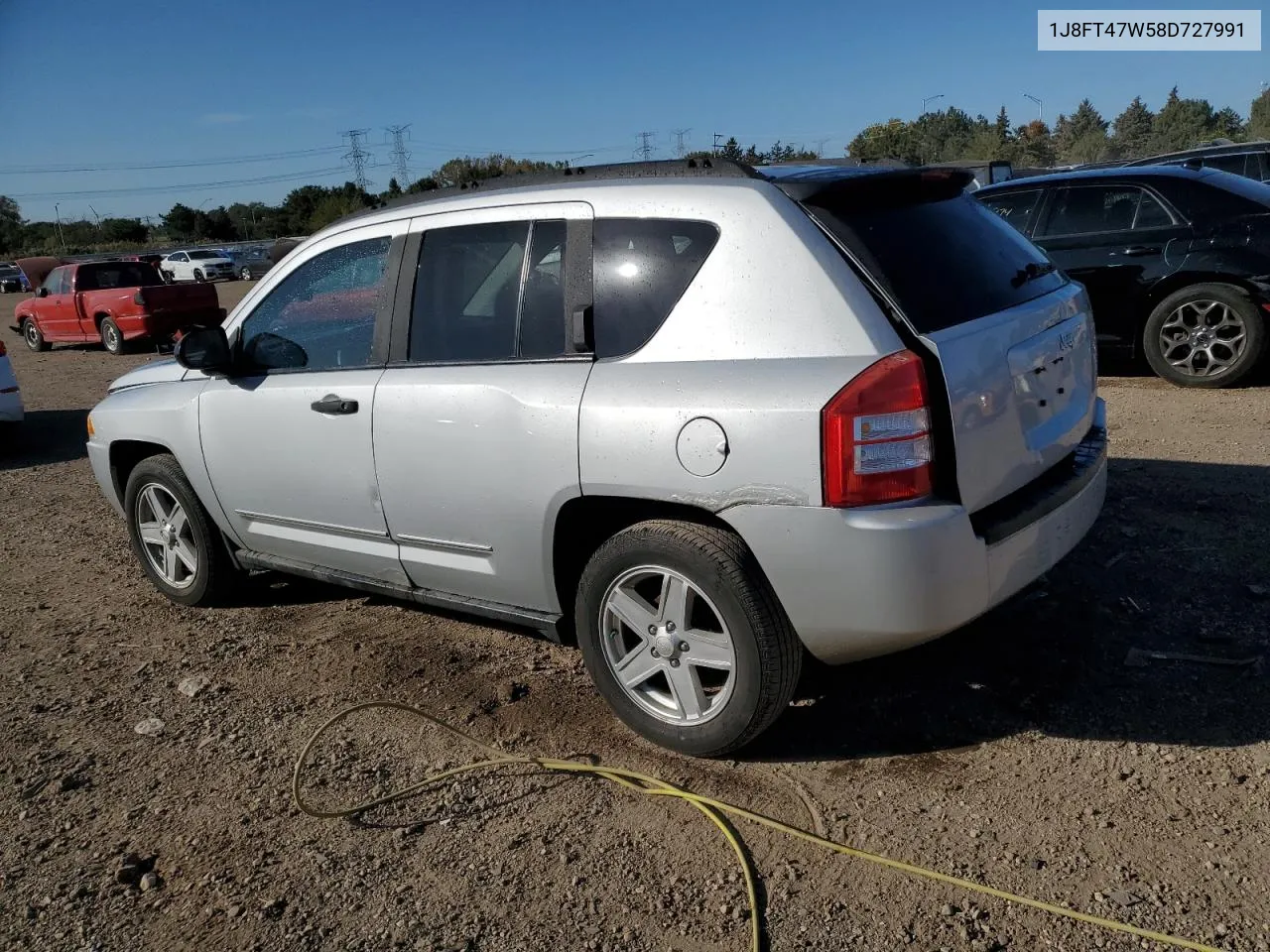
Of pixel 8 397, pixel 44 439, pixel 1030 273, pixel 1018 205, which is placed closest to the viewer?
→ pixel 1030 273

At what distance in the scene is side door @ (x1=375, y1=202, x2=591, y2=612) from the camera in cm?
337

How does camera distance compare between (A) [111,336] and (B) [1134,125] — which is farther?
(B) [1134,125]

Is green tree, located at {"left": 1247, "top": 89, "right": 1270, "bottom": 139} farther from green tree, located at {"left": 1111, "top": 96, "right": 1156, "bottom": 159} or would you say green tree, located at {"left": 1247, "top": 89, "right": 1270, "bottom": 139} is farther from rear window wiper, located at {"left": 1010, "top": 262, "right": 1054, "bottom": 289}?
rear window wiper, located at {"left": 1010, "top": 262, "right": 1054, "bottom": 289}

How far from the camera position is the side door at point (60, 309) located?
19.1 metres

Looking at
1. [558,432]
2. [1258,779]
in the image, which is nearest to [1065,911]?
[1258,779]

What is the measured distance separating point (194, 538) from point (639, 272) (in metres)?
2.80

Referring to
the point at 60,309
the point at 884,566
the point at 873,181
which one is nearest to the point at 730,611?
the point at 884,566

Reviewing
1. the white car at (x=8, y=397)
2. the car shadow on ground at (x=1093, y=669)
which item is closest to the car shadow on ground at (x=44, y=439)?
the white car at (x=8, y=397)

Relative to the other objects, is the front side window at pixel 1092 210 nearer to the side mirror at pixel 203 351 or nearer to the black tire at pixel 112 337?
the side mirror at pixel 203 351

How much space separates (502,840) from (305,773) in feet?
2.77

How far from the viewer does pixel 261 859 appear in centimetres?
297

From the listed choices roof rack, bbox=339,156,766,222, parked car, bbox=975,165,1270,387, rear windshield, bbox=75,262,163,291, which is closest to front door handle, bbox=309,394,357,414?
roof rack, bbox=339,156,766,222

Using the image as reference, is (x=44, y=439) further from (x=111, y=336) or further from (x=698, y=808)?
(x=698, y=808)

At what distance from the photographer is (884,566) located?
2791 millimetres
